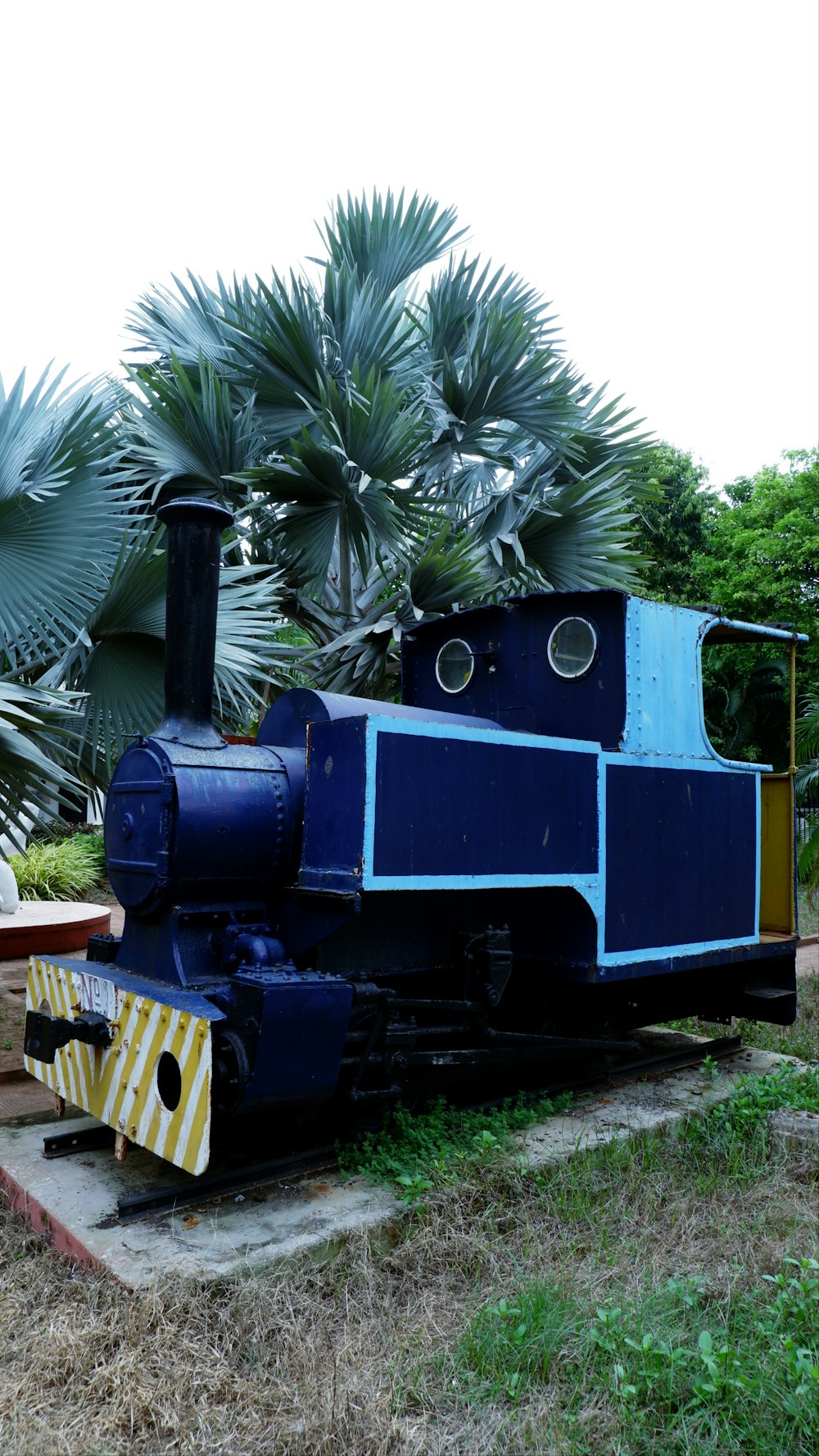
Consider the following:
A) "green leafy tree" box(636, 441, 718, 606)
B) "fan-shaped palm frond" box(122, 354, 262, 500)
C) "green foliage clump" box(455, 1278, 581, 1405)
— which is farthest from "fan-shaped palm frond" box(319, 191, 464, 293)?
"green leafy tree" box(636, 441, 718, 606)

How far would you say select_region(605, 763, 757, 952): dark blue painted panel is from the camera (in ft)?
15.4

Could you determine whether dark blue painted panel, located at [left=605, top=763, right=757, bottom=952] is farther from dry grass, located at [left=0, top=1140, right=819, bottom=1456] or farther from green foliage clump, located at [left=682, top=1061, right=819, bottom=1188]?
dry grass, located at [left=0, top=1140, right=819, bottom=1456]

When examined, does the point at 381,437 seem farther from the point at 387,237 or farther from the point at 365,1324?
the point at 365,1324

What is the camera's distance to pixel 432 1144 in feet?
13.7

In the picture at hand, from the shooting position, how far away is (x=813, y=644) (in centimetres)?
1631

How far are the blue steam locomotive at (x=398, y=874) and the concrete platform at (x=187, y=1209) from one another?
24cm

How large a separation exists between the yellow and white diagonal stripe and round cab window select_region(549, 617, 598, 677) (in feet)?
7.98

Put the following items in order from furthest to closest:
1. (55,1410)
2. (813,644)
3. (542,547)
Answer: (813,644) < (542,547) < (55,1410)

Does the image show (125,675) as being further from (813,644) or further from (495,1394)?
(813,644)

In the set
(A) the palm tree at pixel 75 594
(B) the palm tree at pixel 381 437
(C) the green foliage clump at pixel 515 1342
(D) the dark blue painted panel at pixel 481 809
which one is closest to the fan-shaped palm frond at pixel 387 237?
(B) the palm tree at pixel 381 437

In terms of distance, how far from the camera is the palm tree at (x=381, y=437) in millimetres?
7812

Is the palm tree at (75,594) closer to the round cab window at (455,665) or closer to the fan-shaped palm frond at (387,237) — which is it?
the round cab window at (455,665)

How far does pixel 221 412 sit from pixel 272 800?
4723 millimetres

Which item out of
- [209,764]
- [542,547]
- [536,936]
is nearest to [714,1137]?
[536,936]
